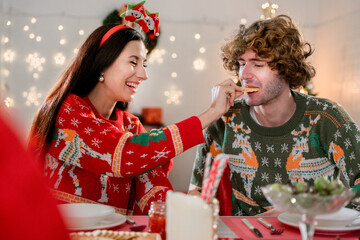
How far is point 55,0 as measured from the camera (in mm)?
5188

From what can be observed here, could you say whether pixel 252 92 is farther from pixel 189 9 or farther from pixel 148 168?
pixel 189 9

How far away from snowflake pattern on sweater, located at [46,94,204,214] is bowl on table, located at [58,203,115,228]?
31 centimetres

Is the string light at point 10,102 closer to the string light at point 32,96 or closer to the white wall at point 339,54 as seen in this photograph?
the string light at point 32,96

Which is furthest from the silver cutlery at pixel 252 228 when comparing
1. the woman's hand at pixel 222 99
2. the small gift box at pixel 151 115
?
the small gift box at pixel 151 115

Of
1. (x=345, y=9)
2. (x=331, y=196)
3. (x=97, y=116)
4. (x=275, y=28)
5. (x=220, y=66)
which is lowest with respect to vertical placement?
(x=331, y=196)

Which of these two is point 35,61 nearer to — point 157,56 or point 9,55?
point 9,55

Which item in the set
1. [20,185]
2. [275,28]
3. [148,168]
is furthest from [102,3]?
[20,185]

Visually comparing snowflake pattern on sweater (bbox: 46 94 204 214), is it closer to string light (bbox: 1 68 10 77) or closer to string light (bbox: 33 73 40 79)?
string light (bbox: 33 73 40 79)

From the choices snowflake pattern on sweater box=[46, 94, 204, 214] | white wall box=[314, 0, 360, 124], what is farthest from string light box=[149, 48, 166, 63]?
snowflake pattern on sweater box=[46, 94, 204, 214]

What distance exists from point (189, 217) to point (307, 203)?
254 millimetres

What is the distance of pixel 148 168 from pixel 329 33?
14.1 feet

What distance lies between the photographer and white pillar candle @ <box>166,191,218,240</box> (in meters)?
0.78

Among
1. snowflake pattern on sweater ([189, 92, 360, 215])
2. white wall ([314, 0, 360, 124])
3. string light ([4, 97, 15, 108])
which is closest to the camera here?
snowflake pattern on sweater ([189, 92, 360, 215])

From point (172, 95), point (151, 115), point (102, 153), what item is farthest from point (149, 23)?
point (172, 95)
